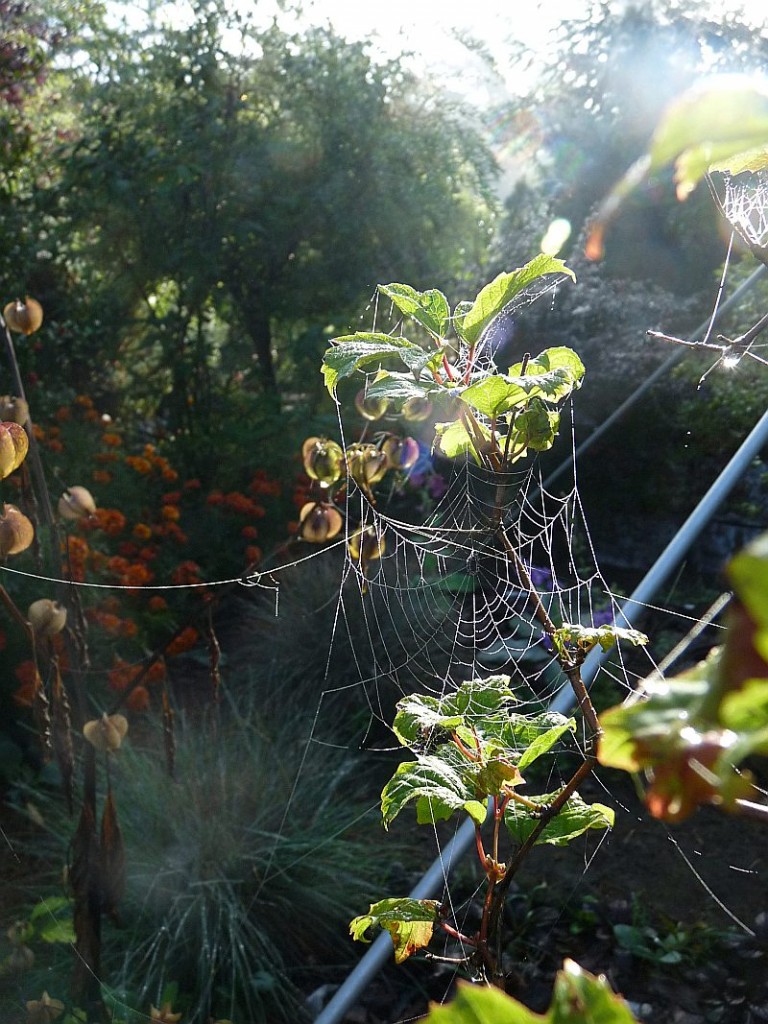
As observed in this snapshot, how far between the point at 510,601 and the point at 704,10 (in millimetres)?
4013

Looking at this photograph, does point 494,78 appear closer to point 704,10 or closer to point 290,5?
point 704,10

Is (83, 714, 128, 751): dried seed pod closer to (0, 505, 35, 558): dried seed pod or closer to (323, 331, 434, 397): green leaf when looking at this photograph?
(0, 505, 35, 558): dried seed pod

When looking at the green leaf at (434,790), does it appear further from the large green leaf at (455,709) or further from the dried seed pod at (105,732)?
the dried seed pod at (105,732)

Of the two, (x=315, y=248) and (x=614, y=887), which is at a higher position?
(x=315, y=248)

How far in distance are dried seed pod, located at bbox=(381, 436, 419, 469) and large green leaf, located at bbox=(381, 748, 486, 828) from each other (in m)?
0.84

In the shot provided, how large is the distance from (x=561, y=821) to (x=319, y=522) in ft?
2.47

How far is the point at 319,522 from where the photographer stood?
146cm

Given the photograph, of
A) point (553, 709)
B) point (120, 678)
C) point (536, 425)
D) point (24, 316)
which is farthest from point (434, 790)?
point (120, 678)

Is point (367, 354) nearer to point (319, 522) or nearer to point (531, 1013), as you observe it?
point (531, 1013)

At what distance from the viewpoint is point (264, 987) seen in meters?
1.77

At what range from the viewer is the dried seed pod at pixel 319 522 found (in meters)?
1.44

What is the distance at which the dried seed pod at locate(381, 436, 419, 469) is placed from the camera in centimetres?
154

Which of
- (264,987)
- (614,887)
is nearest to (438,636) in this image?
(614,887)

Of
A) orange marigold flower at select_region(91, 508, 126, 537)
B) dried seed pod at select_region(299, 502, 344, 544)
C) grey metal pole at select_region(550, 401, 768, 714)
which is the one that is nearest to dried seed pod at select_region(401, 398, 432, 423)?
dried seed pod at select_region(299, 502, 344, 544)
